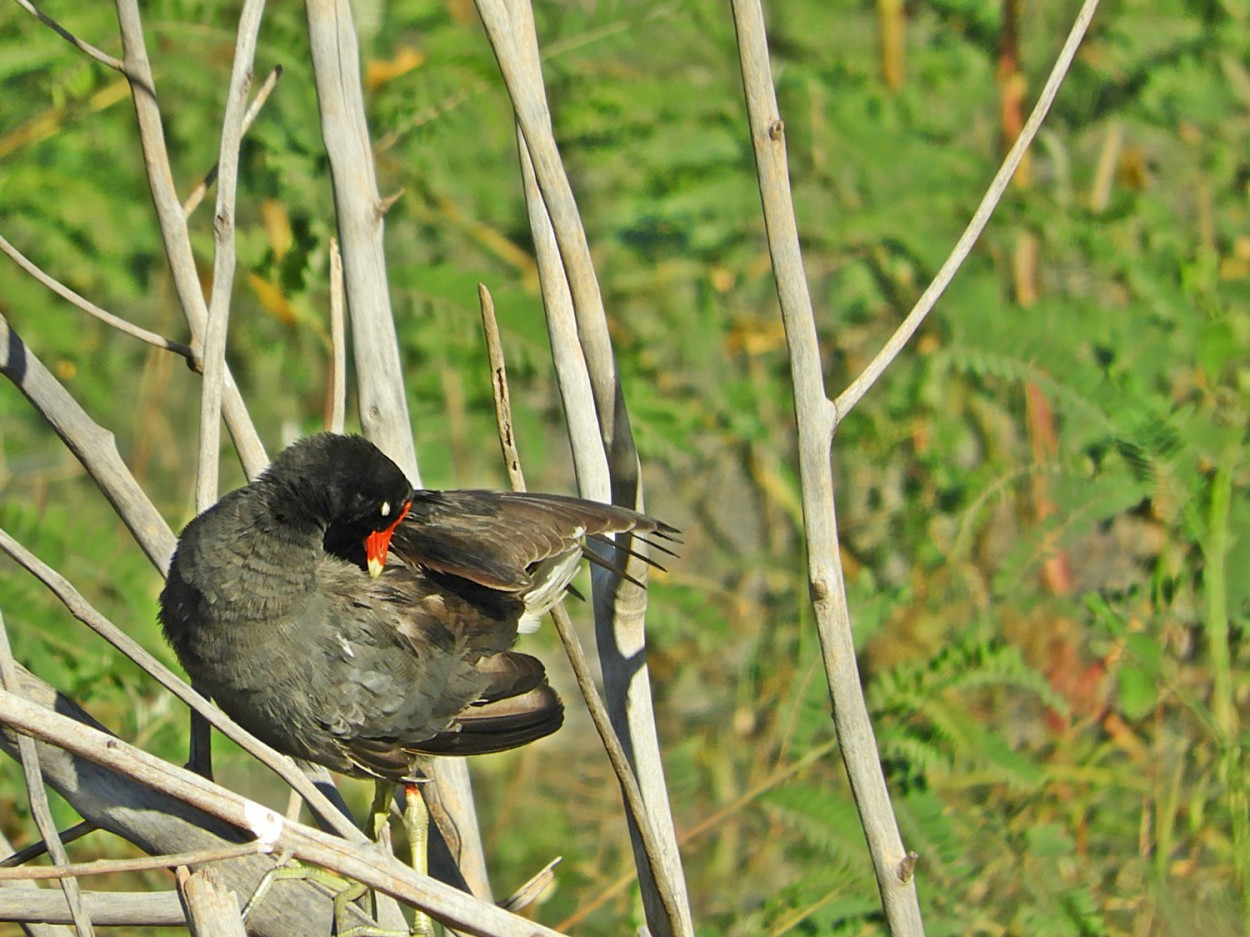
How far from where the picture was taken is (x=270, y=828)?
1817 millimetres

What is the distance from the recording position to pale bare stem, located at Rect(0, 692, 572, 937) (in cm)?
172

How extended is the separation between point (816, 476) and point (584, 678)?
445mm

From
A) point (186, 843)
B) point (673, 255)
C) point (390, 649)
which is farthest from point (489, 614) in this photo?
point (673, 255)

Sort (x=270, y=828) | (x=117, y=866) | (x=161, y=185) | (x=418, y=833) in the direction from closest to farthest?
(x=117, y=866) < (x=270, y=828) < (x=161, y=185) < (x=418, y=833)

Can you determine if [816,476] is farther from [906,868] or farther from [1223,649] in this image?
[1223,649]

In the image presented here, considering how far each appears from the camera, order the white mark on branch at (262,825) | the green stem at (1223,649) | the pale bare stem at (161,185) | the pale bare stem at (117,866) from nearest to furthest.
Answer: the pale bare stem at (117,866) < the white mark on branch at (262,825) < the pale bare stem at (161,185) < the green stem at (1223,649)

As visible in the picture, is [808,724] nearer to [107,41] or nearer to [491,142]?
[491,142]

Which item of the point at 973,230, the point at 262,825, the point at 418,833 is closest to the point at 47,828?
the point at 262,825

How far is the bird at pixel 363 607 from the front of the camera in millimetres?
2604

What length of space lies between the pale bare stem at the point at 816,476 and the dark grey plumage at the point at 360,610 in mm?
438

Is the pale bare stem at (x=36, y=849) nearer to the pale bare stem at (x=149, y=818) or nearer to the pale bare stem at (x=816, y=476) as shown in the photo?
the pale bare stem at (x=149, y=818)

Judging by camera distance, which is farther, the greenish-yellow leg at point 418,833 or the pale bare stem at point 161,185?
the greenish-yellow leg at point 418,833

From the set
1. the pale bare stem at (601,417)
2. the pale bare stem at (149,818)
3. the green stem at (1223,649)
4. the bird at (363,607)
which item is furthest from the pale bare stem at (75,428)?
the green stem at (1223,649)

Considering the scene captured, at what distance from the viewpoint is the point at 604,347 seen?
2145 mm
